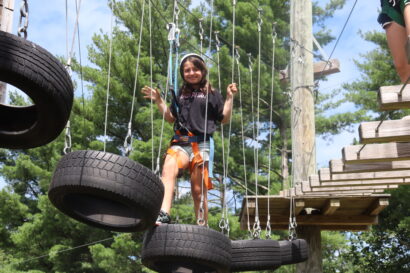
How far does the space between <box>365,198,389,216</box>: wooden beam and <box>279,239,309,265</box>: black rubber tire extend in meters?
1.46

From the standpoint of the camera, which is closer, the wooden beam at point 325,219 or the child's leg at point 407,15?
the child's leg at point 407,15

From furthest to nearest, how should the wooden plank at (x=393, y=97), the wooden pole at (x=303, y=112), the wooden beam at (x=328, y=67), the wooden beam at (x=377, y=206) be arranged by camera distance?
the wooden beam at (x=328, y=67) → the wooden pole at (x=303, y=112) → the wooden beam at (x=377, y=206) → the wooden plank at (x=393, y=97)

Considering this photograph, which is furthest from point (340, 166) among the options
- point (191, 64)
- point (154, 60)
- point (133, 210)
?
point (154, 60)

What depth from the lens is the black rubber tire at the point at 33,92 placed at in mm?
1981

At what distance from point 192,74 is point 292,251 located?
1.67 metres

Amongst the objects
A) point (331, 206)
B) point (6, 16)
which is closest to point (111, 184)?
point (6, 16)

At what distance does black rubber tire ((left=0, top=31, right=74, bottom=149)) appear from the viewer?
1.98 meters

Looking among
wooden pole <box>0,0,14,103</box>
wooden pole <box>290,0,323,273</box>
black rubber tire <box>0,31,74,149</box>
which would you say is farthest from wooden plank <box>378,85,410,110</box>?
wooden pole <box>290,0,323,273</box>

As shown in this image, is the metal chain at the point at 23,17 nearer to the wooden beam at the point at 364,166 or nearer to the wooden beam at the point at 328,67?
the wooden beam at the point at 364,166

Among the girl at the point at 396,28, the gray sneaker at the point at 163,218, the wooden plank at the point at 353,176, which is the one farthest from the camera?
the wooden plank at the point at 353,176

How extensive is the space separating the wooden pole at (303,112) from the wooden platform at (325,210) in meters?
0.22

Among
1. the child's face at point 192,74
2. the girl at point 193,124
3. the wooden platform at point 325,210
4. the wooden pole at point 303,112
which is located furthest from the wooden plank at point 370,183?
the child's face at point 192,74

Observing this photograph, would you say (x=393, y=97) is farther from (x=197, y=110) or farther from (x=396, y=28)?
(x=197, y=110)

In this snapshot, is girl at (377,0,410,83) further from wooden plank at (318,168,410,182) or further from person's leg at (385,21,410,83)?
wooden plank at (318,168,410,182)
